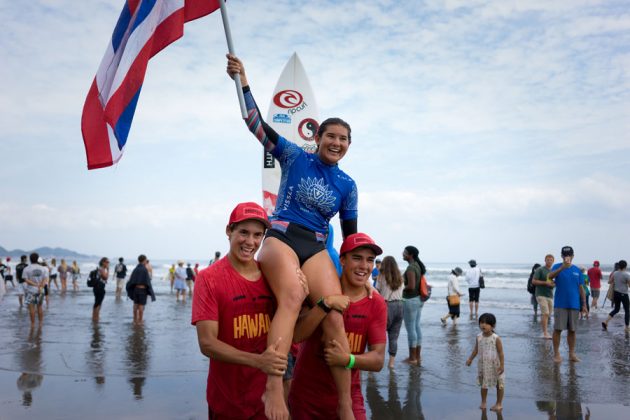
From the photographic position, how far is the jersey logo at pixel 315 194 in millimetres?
3363

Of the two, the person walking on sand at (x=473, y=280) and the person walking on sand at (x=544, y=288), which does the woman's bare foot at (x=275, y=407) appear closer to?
the person walking on sand at (x=544, y=288)

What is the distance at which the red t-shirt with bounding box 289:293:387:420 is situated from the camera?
325 cm

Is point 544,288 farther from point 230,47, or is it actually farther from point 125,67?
point 125,67

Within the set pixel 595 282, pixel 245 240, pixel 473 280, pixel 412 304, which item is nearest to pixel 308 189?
pixel 245 240

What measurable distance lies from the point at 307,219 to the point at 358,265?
17.7 inches

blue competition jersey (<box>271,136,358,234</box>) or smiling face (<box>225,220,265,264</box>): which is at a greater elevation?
blue competition jersey (<box>271,136,358,234</box>)

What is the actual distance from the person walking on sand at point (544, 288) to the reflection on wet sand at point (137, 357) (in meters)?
8.54

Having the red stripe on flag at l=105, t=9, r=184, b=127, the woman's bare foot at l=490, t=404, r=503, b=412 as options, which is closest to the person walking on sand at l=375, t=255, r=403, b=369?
the woman's bare foot at l=490, t=404, r=503, b=412

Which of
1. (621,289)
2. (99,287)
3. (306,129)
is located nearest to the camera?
(306,129)

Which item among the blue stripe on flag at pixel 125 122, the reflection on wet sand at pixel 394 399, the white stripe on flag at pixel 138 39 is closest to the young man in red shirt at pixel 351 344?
the blue stripe on flag at pixel 125 122

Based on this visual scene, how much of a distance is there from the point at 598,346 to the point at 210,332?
1112cm

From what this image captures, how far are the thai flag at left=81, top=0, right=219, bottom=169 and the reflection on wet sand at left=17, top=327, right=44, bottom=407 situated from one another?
4028 millimetres

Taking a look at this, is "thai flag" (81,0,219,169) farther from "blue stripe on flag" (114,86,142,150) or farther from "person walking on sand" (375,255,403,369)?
"person walking on sand" (375,255,403,369)

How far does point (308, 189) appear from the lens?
3.37m
